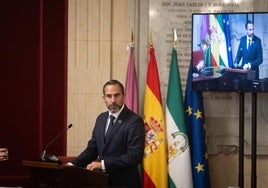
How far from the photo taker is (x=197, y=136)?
472cm

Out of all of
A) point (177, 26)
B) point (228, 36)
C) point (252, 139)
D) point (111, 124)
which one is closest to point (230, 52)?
point (228, 36)

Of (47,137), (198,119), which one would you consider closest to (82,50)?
(47,137)

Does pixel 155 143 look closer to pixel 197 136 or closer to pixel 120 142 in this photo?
pixel 197 136

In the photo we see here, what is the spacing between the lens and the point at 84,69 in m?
5.05

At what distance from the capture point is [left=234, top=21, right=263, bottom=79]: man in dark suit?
4414mm

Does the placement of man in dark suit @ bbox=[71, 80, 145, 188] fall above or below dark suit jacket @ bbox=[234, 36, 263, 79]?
below

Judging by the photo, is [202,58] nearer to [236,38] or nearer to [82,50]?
[236,38]

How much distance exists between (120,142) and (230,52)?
172 centimetres

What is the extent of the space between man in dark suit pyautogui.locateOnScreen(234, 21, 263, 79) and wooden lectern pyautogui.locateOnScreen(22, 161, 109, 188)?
7.36 feet

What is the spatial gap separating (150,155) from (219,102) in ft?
3.30

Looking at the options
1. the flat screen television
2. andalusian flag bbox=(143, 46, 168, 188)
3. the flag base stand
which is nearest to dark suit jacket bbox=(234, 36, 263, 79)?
the flat screen television

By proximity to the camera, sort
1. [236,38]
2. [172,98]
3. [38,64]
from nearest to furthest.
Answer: [236,38], [172,98], [38,64]

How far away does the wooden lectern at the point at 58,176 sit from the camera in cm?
271

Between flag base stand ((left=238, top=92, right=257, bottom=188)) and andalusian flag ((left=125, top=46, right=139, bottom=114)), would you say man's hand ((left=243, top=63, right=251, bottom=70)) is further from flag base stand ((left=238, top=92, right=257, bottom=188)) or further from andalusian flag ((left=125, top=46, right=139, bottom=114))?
andalusian flag ((left=125, top=46, right=139, bottom=114))
